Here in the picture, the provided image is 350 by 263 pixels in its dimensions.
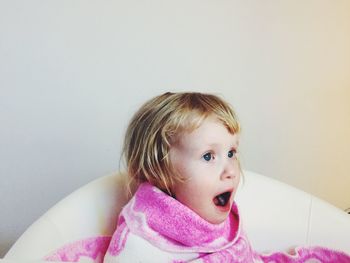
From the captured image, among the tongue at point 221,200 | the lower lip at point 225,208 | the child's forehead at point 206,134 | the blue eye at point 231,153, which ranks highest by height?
the child's forehead at point 206,134

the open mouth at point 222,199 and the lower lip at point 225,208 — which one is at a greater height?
the open mouth at point 222,199

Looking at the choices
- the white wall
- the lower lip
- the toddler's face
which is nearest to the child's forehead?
the toddler's face

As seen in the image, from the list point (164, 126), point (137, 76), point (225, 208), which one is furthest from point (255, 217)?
point (137, 76)

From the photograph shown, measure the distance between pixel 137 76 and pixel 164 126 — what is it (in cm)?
43

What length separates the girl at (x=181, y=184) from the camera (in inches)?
29.0

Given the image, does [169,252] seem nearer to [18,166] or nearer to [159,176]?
[159,176]

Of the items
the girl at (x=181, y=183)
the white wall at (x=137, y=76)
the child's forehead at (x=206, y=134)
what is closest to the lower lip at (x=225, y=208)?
the girl at (x=181, y=183)

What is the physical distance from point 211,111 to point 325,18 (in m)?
0.64

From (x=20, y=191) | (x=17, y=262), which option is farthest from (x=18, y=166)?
(x=17, y=262)

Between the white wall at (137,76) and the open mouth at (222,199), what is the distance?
450mm

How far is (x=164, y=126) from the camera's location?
2.42 feet

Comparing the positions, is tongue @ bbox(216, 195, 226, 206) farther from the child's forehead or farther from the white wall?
the white wall

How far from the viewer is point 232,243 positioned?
2.60 ft

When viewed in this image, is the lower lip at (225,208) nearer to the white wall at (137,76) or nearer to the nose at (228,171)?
the nose at (228,171)
